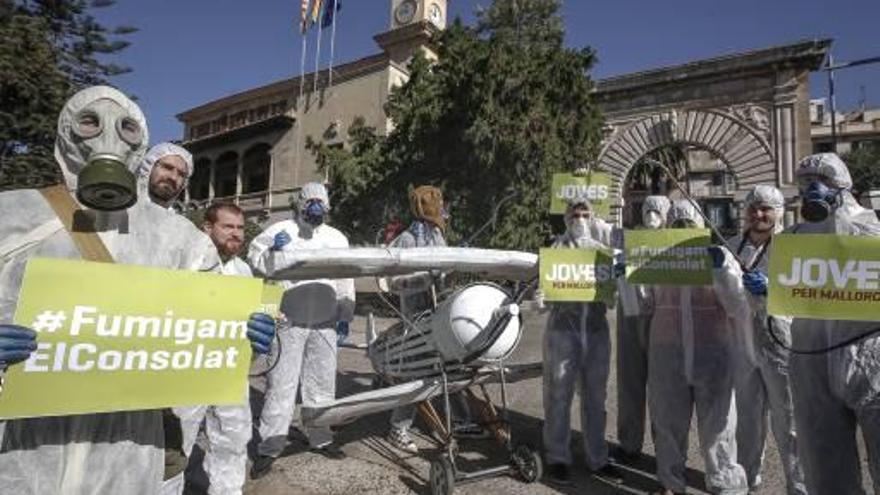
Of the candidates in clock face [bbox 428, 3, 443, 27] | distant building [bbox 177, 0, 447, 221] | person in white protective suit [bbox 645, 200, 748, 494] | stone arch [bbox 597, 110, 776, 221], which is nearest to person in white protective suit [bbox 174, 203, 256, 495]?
person in white protective suit [bbox 645, 200, 748, 494]

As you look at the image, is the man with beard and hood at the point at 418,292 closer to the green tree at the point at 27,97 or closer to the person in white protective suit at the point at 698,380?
the person in white protective suit at the point at 698,380

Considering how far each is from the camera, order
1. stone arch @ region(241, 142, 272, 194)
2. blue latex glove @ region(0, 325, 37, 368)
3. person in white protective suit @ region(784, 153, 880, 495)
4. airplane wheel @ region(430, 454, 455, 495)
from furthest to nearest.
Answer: stone arch @ region(241, 142, 272, 194), airplane wheel @ region(430, 454, 455, 495), person in white protective suit @ region(784, 153, 880, 495), blue latex glove @ region(0, 325, 37, 368)

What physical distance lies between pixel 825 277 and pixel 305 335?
135 inches

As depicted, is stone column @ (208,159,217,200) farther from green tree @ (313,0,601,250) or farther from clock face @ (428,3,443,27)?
green tree @ (313,0,601,250)

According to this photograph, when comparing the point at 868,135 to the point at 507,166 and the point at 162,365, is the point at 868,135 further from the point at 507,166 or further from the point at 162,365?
the point at 162,365

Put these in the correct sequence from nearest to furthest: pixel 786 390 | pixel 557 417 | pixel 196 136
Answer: pixel 786 390
pixel 557 417
pixel 196 136

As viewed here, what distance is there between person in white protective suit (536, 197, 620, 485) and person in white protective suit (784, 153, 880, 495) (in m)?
1.74

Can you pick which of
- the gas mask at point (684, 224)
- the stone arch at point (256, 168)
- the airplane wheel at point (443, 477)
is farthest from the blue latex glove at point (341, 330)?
the stone arch at point (256, 168)

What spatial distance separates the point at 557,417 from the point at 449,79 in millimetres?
10663

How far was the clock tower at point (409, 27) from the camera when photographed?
79.3 feet

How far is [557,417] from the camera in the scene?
412 centimetres

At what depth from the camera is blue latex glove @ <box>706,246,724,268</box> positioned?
3.29 meters

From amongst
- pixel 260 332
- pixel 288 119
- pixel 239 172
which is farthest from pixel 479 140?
pixel 239 172

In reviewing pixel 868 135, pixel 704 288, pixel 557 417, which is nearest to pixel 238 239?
pixel 557 417
